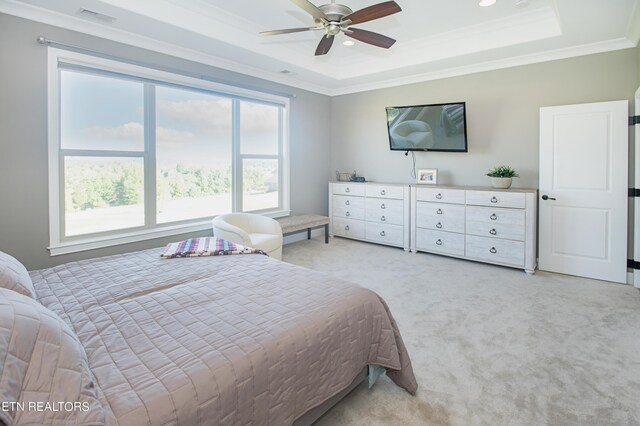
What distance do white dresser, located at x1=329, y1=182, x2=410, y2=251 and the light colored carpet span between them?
1.07m

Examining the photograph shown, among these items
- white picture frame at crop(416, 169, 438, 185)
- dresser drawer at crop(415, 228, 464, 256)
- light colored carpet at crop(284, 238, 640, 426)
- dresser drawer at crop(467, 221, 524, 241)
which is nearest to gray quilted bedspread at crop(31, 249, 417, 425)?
light colored carpet at crop(284, 238, 640, 426)

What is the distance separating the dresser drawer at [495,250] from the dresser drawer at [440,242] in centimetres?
12

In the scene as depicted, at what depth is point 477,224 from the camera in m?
4.59

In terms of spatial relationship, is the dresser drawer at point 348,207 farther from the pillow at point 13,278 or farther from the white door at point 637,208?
the pillow at point 13,278

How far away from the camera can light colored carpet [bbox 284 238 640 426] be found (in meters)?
1.92

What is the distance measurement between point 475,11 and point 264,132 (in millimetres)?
3100

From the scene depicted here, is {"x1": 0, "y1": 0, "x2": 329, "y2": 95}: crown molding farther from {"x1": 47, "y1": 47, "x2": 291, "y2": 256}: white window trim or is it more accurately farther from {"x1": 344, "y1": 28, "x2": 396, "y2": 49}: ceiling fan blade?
{"x1": 344, "y1": 28, "x2": 396, "y2": 49}: ceiling fan blade

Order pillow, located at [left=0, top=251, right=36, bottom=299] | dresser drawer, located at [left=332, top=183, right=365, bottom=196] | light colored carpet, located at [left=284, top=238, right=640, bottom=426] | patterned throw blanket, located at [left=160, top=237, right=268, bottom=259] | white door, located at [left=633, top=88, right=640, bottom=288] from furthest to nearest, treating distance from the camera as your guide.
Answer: dresser drawer, located at [left=332, top=183, right=365, bottom=196] < white door, located at [left=633, top=88, right=640, bottom=288] < patterned throw blanket, located at [left=160, top=237, right=268, bottom=259] < light colored carpet, located at [left=284, top=238, right=640, bottom=426] < pillow, located at [left=0, top=251, right=36, bottom=299]

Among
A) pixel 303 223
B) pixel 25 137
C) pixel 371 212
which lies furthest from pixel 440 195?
pixel 25 137

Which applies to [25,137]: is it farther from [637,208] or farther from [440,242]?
[637,208]

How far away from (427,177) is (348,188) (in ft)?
4.12

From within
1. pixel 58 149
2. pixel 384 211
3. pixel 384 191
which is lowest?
pixel 384 211

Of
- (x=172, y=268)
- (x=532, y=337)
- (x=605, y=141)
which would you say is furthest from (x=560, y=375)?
(x=605, y=141)

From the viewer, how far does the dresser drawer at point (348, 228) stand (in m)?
5.82
